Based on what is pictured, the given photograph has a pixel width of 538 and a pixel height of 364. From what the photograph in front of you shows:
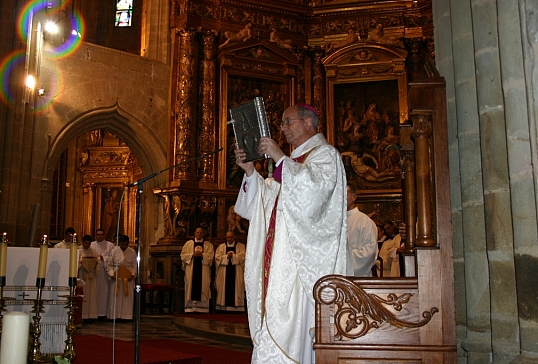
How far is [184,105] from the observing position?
13.8m

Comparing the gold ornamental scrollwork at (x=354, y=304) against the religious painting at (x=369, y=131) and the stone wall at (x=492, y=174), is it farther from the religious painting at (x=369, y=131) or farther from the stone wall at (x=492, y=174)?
the religious painting at (x=369, y=131)

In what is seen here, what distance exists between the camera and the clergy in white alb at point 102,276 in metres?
12.5

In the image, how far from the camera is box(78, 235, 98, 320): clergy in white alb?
11.8 meters

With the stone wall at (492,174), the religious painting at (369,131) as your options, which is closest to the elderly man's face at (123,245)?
the religious painting at (369,131)

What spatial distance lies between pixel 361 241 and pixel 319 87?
8.94m

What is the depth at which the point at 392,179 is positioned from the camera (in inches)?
550

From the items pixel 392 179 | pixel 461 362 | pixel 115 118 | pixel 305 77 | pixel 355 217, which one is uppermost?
pixel 305 77

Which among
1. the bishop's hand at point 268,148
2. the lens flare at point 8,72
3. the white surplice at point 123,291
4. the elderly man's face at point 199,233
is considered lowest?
the white surplice at point 123,291

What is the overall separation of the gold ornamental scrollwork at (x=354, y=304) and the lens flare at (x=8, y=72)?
8539mm

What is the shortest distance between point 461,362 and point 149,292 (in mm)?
10722

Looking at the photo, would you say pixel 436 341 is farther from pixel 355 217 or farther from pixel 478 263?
pixel 355 217

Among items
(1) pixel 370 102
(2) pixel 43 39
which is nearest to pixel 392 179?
(1) pixel 370 102

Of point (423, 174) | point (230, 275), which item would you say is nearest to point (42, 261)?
point (423, 174)

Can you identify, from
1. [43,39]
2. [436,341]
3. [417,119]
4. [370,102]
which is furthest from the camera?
[370,102]
